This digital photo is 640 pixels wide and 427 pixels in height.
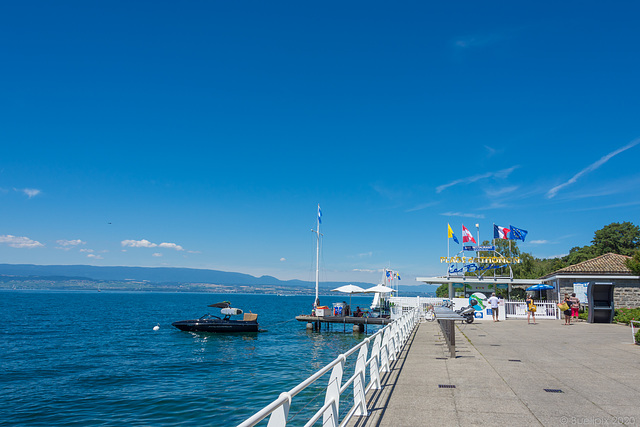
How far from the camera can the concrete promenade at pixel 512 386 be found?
650 cm

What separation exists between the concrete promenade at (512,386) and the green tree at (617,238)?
65.7 m

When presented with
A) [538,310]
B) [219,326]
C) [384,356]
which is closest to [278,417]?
[384,356]

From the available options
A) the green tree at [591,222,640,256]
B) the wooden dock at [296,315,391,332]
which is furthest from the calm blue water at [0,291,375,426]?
the green tree at [591,222,640,256]

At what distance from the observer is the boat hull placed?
36469mm

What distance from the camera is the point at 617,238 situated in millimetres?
70812

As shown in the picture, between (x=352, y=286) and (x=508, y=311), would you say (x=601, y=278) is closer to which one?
(x=508, y=311)

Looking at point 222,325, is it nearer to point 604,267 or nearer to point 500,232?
point 500,232

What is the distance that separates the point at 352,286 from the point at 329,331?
191 inches

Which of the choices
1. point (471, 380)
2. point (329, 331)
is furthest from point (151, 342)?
point (471, 380)

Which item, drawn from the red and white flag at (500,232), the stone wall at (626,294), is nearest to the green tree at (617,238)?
the red and white flag at (500,232)

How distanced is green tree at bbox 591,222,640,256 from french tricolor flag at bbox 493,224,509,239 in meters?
39.5

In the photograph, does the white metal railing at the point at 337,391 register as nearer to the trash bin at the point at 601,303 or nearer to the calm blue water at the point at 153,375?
the calm blue water at the point at 153,375

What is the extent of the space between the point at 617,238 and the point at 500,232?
1674 inches

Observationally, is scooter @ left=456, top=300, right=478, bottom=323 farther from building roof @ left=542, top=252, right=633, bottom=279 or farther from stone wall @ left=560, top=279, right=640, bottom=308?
stone wall @ left=560, top=279, right=640, bottom=308
